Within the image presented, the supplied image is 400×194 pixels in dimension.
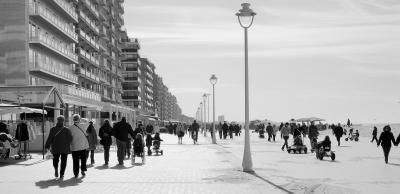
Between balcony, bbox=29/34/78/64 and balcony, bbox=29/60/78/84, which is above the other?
balcony, bbox=29/34/78/64

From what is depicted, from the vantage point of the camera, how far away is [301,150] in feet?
83.2

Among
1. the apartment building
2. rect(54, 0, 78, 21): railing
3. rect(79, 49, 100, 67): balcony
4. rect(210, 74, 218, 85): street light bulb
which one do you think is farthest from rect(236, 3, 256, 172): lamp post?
rect(79, 49, 100, 67): balcony

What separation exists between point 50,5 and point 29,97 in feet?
108

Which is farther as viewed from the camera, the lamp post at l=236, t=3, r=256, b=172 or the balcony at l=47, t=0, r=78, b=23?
the balcony at l=47, t=0, r=78, b=23

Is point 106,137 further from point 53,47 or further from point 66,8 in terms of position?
point 66,8

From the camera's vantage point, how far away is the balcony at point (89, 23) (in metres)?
67.4

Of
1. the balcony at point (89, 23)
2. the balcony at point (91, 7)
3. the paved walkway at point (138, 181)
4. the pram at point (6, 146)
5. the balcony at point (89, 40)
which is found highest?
the balcony at point (91, 7)

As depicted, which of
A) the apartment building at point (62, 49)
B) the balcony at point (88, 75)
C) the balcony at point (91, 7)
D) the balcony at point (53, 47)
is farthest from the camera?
the balcony at point (91, 7)

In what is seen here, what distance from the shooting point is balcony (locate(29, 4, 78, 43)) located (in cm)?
4731

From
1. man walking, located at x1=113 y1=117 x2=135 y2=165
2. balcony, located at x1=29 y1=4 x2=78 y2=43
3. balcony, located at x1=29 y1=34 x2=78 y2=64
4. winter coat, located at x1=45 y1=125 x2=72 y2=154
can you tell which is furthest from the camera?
balcony, located at x1=29 y1=34 x2=78 y2=64

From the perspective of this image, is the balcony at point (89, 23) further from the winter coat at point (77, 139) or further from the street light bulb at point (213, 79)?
the winter coat at point (77, 139)

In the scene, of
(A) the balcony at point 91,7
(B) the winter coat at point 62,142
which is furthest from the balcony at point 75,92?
(B) the winter coat at point 62,142

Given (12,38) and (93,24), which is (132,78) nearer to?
(93,24)

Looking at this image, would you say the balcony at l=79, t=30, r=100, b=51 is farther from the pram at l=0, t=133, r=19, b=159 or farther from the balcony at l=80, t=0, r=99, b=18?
the pram at l=0, t=133, r=19, b=159
